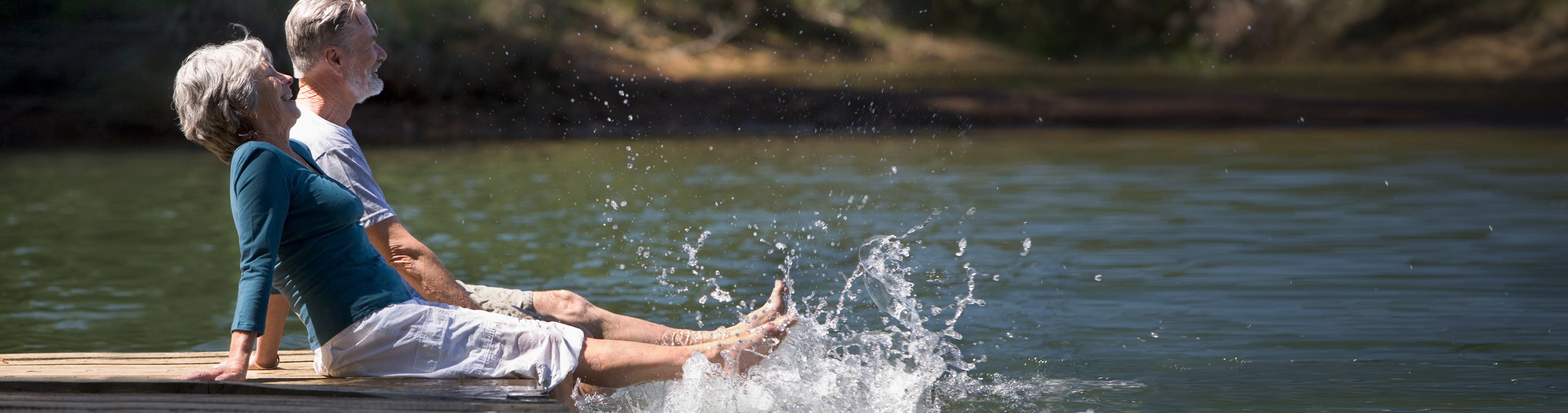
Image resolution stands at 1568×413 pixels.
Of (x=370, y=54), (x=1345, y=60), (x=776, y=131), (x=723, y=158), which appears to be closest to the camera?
(x=370, y=54)

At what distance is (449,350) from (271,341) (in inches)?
25.9

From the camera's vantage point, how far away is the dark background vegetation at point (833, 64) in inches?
715

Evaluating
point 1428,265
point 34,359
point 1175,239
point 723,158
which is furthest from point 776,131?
point 34,359

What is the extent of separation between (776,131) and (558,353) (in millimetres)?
16608

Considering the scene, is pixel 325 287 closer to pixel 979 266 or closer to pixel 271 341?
pixel 271 341

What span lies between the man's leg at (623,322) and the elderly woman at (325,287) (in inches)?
10.8

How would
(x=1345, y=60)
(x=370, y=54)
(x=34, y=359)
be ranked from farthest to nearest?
1. (x=1345, y=60)
2. (x=34, y=359)
3. (x=370, y=54)

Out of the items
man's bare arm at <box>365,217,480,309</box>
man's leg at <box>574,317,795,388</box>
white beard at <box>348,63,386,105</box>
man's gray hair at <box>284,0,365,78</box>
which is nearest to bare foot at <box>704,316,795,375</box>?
man's leg at <box>574,317,795,388</box>

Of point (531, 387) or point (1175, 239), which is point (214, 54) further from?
point (1175, 239)

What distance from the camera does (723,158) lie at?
1509cm

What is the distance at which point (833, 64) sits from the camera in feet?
99.6

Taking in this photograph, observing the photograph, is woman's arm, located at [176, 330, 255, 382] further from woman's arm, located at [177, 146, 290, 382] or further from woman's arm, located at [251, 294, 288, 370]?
woman's arm, located at [251, 294, 288, 370]

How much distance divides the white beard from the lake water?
1042 millimetres

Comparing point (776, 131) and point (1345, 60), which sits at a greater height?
point (1345, 60)
